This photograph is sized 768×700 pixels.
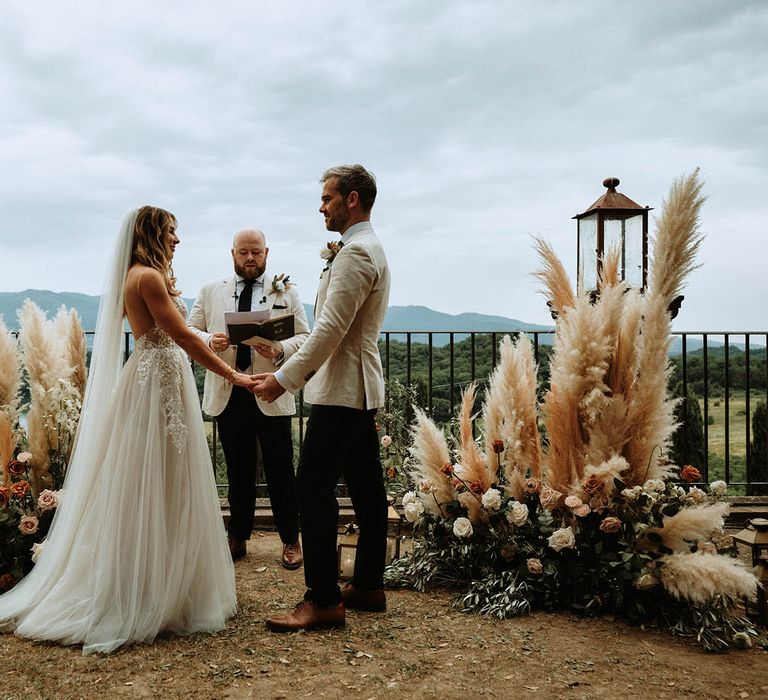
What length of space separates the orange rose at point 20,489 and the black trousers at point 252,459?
3.40ft

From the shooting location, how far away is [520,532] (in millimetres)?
3584

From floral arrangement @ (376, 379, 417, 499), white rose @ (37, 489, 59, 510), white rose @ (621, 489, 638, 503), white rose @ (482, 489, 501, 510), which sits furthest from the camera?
floral arrangement @ (376, 379, 417, 499)

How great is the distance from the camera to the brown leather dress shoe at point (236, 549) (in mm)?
4238

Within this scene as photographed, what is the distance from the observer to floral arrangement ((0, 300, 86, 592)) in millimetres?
3688

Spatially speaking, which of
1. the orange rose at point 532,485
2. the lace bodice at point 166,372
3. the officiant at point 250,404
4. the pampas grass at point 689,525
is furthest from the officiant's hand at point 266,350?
the pampas grass at point 689,525

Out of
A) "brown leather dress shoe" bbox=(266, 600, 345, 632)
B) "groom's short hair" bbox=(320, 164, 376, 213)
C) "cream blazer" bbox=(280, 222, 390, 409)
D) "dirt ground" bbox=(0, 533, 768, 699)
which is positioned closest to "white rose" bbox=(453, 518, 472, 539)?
"dirt ground" bbox=(0, 533, 768, 699)

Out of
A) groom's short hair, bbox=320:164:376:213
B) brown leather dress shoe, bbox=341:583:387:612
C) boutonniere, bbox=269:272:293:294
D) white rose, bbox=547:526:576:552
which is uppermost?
groom's short hair, bbox=320:164:376:213

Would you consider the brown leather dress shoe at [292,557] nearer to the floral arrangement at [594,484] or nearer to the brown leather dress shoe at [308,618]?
the floral arrangement at [594,484]

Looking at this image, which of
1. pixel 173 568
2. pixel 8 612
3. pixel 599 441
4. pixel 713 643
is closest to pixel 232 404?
pixel 173 568

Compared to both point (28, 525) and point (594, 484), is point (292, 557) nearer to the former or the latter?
point (28, 525)

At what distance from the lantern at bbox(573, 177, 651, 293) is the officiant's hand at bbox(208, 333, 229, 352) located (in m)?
2.07

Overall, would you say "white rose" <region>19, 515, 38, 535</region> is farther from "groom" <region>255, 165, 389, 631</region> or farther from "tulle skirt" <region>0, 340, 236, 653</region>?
"groom" <region>255, 165, 389, 631</region>

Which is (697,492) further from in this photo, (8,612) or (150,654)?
(8,612)

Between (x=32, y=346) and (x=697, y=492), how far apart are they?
3705mm
